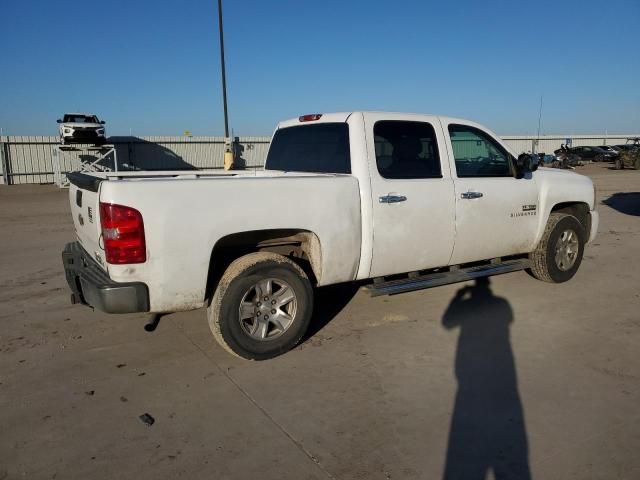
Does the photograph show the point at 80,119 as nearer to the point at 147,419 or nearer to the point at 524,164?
the point at 524,164

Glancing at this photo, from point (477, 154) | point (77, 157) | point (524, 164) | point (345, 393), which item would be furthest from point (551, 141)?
point (345, 393)

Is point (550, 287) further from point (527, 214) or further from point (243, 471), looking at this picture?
point (243, 471)

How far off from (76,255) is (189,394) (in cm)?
183

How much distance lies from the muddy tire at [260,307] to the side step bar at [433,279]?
747 millimetres

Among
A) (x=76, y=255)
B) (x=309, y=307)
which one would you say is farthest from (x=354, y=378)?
(x=76, y=255)

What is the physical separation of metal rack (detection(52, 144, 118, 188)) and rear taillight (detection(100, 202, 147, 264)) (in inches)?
733

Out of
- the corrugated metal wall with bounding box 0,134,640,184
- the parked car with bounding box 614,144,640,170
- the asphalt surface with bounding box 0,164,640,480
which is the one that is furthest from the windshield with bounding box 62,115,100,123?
the parked car with bounding box 614,144,640,170

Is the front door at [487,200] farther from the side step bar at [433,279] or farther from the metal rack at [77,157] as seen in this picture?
the metal rack at [77,157]

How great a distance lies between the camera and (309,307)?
13.7 feet

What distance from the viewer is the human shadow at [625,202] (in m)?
13.5

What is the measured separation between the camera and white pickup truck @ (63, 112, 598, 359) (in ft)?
11.5

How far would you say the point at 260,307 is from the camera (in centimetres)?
405

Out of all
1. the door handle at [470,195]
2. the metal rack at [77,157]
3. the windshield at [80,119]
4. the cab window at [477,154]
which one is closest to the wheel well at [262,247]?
the door handle at [470,195]

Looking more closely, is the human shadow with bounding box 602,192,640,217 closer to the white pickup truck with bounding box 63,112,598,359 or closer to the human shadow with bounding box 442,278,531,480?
the white pickup truck with bounding box 63,112,598,359
